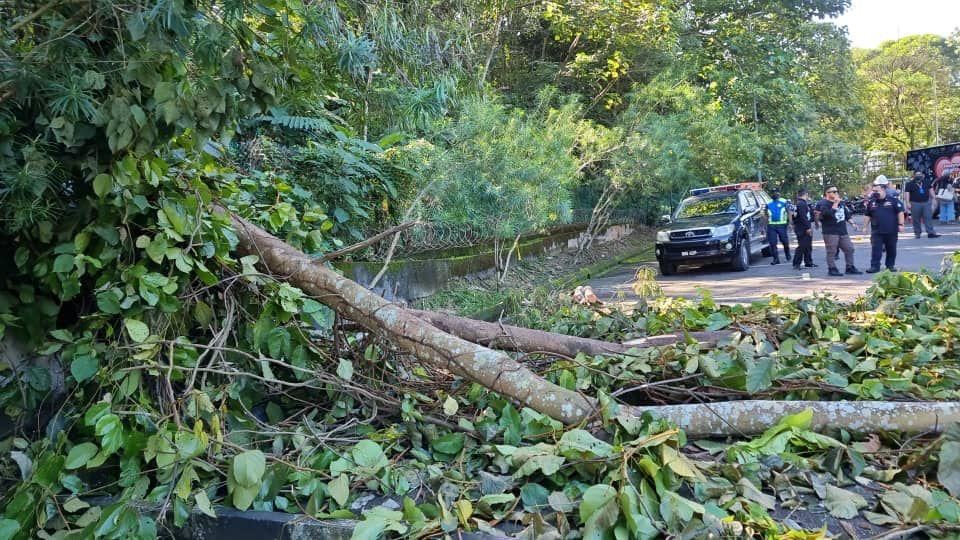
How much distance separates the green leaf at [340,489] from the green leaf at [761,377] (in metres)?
2.05

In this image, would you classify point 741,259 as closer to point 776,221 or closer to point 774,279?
point 776,221

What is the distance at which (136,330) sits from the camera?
11.8ft

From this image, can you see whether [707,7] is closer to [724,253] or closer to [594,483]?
[724,253]

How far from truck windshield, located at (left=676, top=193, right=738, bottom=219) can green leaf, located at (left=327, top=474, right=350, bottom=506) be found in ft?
49.8

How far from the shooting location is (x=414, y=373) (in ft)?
14.7

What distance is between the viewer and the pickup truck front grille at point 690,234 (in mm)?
15633

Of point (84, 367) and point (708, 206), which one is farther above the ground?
point (84, 367)

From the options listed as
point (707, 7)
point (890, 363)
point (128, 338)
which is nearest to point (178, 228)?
point (128, 338)

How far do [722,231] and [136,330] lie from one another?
14086 mm

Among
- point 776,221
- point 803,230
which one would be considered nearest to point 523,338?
point 803,230

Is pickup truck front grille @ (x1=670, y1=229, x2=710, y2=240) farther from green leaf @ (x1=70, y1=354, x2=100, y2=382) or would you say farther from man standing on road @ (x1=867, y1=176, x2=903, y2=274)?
green leaf @ (x1=70, y1=354, x2=100, y2=382)

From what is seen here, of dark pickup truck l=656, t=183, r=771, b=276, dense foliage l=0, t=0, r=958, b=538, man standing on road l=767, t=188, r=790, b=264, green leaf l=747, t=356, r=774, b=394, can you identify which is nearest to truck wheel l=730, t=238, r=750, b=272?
dark pickup truck l=656, t=183, r=771, b=276

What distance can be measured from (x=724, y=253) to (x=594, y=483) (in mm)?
13691

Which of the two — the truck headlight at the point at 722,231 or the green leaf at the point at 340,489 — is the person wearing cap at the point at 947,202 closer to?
the truck headlight at the point at 722,231
